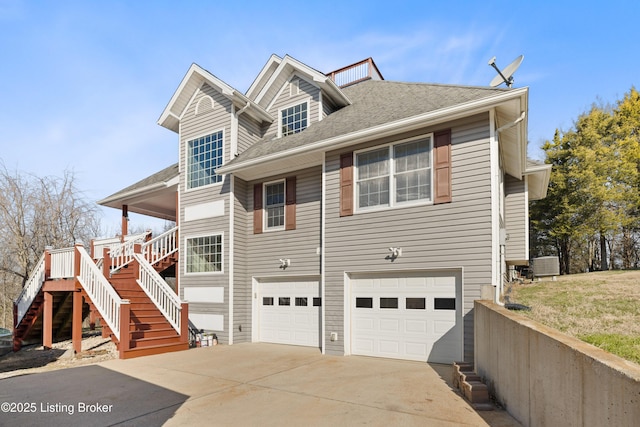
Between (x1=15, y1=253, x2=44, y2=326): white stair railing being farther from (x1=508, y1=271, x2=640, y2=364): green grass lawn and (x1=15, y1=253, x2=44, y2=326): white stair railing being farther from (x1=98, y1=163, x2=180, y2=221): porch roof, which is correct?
(x1=508, y1=271, x2=640, y2=364): green grass lawn

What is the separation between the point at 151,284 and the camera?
10.2 metres

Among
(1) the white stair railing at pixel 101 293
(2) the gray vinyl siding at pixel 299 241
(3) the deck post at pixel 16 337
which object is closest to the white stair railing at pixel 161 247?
(1) the white stair railing at pixel 101 293

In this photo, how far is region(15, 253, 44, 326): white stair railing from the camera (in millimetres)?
11172

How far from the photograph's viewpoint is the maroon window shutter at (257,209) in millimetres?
10891

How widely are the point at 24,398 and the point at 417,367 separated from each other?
258 inches

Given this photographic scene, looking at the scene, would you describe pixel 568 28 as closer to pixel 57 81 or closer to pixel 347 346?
pixel 347 346

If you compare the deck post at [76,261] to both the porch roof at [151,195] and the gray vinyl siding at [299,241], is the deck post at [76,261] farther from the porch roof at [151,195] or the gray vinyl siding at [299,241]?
the gray vinyl siding at [299,241]

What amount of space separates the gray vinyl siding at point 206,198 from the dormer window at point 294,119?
1675mm

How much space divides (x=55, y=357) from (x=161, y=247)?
13.5ft

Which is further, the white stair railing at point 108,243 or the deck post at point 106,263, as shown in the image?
the white stair railing at point 108,243

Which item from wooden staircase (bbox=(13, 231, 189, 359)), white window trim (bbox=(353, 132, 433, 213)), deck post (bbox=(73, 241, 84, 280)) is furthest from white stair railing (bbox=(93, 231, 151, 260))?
white window trim (bbox=(353, 132, 433, 213))

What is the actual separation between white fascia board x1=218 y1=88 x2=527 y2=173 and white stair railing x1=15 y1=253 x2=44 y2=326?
7.63 m

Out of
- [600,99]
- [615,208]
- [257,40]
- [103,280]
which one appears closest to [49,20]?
[257,40]

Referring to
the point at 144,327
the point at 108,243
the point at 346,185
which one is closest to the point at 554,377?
the point at 346,185
